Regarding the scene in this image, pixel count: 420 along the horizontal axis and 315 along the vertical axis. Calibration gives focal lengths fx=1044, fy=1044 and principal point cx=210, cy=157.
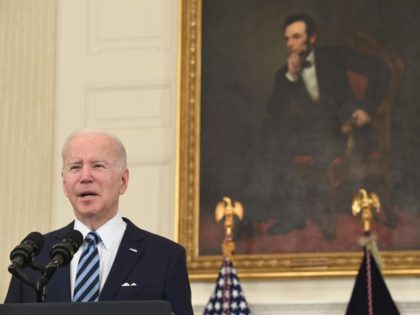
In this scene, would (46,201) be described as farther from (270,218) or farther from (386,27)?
(386,27)

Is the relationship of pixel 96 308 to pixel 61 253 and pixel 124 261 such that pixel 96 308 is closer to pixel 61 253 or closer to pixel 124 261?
pixel 61 253

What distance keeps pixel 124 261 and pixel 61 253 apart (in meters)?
Result: 0.54

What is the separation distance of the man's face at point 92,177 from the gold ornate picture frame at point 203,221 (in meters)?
4.00

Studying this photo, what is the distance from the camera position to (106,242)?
175 inches

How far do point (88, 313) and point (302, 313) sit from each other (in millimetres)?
5132

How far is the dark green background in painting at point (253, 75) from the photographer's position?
8484 mm

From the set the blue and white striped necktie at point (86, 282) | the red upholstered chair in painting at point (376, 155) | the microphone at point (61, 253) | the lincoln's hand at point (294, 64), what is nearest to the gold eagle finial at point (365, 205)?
the red upholstered chair in painting at point (376, 155)

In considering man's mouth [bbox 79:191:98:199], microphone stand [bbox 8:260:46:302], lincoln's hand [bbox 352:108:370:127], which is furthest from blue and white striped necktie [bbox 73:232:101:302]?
lincoln's hand [bbox 352:108:370:127]

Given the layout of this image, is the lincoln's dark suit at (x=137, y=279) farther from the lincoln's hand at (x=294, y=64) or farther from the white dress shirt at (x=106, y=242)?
the lincoln's hand at (x=294, y=64)

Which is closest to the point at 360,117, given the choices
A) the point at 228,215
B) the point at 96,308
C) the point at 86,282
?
the point at 228,215

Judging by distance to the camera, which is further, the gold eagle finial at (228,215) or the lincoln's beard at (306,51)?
the lincoln's beard at (306,51)

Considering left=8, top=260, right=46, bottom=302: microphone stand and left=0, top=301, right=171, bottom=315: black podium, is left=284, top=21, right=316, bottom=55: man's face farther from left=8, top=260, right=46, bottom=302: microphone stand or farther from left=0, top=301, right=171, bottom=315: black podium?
left=0, top=301, right=171, bottom=315: black podium

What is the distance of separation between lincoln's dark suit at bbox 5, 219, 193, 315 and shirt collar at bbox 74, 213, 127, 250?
→ 6 cm

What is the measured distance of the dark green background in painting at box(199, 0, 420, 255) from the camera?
8484 millimetres
